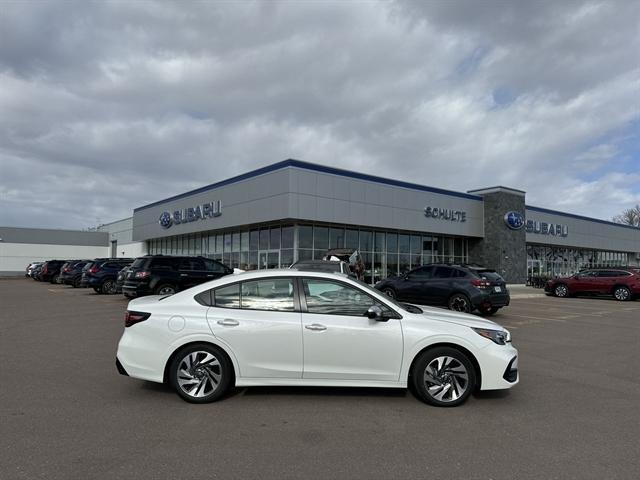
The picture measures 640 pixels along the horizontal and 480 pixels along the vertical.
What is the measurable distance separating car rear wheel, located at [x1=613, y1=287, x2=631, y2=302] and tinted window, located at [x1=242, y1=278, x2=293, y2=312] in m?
22.1

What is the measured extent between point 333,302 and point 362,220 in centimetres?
2323

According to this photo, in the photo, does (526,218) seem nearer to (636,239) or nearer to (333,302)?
(636,239)

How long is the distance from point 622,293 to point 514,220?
48.8 feet

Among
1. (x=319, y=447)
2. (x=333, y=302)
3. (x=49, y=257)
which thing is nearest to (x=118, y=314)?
(x=333, y=302)

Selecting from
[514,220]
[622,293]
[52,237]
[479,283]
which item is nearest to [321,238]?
[622,293]

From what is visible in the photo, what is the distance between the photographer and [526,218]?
39.4 metres

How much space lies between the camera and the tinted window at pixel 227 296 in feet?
18.4

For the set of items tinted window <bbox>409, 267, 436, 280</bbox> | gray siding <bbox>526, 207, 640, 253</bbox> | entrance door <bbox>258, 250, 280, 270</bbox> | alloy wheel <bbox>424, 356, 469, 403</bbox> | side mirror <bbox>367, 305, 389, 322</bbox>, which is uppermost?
gray siding <bbox>526, 207, 640, 253</bbox>

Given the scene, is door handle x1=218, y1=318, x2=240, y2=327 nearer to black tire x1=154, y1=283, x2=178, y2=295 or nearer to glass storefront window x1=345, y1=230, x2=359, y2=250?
black tire x1=154, y1=283, x2=178, y2=295

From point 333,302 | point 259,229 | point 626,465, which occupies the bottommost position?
point 626,465

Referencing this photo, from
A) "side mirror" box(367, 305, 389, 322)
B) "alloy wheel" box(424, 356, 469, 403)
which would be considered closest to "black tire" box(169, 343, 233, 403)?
"side mirror" box(367, 305, 389, 322)

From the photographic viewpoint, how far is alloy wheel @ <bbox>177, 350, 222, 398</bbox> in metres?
5.36

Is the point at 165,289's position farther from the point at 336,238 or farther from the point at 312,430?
the point at 336,238

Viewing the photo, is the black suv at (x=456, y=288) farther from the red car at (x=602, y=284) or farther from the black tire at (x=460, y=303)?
the red car at (x=602, y=284)
